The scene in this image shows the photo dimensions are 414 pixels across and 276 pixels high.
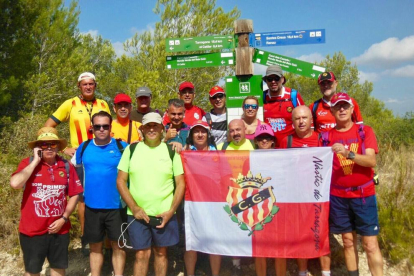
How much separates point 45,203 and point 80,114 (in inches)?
61.3

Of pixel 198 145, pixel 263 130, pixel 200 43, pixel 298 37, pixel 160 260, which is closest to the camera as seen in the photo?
pixel 160 260

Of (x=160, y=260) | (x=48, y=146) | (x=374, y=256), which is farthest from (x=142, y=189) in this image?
(x=374, y=256)

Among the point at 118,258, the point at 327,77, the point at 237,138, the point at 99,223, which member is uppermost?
the point at 327,77

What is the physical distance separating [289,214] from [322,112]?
1.58m

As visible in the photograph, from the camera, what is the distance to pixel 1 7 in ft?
38.6

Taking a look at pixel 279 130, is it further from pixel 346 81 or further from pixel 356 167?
pixel 346 81

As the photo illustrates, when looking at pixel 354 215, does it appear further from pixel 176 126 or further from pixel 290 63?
pixel 290 63

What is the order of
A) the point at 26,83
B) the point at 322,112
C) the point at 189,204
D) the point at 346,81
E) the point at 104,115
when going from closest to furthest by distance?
1. the point at 104,115
2. the point at 189,204
3. the point at 322,112
4. the point at 26,83
5. the point at 346,81

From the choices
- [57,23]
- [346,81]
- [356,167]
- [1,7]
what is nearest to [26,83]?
[1,7]

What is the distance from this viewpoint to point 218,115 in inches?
207

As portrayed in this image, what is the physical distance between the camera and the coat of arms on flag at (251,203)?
3.89m

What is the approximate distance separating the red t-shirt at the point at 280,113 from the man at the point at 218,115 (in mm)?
652

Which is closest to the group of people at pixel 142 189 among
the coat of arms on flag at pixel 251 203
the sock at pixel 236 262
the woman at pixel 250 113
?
the woman at pixel 250 113

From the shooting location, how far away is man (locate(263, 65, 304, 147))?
4801mm
